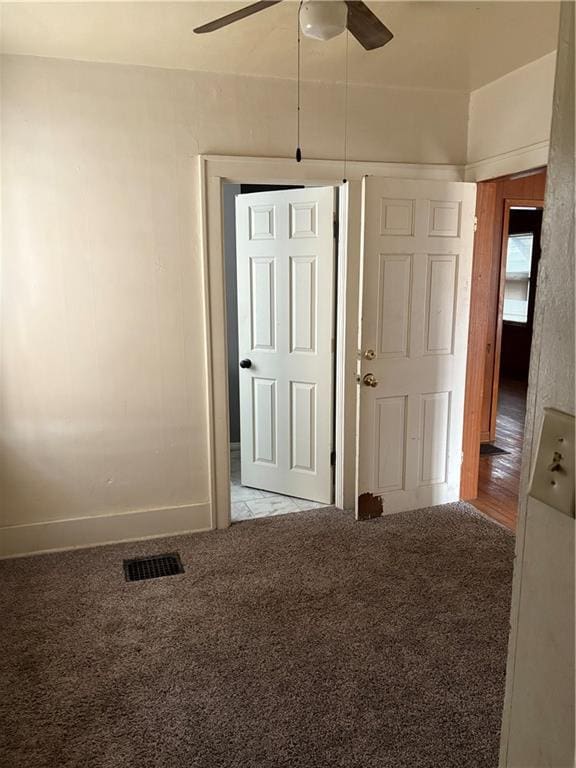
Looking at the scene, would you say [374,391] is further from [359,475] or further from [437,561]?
[437,561]

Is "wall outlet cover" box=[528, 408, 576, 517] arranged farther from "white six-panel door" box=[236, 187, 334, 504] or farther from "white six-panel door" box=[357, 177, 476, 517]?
"white six-panel door" box=[236, 187, 334, 504]

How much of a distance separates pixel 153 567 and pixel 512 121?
10.5 ft

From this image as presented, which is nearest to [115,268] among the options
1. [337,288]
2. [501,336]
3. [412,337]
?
[337,288]

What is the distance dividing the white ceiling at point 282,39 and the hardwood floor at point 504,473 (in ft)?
6.57

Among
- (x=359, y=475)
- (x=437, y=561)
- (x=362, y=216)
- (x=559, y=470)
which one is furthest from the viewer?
(x=359, y=475)

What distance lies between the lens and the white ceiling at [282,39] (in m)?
2.27

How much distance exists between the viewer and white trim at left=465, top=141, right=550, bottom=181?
9.63ft

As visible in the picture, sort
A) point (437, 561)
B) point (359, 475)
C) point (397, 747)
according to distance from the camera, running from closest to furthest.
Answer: point (397, 747), point (437, 561), point (359, 475)

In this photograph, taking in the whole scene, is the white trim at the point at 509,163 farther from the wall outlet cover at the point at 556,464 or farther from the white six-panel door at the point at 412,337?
the wall outlet cover at the point at 556,464

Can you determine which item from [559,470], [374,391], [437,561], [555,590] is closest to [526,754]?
[555,590]

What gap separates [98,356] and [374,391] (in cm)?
164

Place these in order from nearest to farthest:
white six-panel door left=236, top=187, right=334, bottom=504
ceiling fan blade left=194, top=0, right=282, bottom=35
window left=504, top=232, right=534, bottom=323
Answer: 1. ceiling fan blade left=194, top=0, right=282, bottom=35
2. white six-panel door left=236, top=187, right=334, bottom=504
3. window left=504, top=232, right=534, bottom=323

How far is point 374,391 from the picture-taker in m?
3.40

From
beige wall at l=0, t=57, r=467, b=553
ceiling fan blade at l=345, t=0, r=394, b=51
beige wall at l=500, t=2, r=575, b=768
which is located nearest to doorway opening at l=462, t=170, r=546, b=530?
beige wall at l=0, t=57, r=467, b=553
